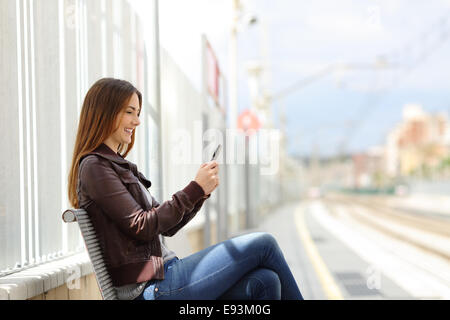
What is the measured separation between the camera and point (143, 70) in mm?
4559

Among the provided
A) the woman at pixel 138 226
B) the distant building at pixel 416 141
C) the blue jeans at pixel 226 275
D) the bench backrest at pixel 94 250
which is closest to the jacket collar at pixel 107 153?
the woman at pixel 138 226

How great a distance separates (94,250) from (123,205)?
0.69ft

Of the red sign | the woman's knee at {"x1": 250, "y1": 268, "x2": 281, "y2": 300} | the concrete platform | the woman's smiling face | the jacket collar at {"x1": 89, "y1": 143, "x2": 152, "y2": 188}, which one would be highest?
the red sign

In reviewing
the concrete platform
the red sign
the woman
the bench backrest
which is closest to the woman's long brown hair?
the woman

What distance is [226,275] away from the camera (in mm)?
2445

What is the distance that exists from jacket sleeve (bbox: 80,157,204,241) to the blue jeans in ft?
0.72

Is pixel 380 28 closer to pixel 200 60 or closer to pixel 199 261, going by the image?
pixel 200 60

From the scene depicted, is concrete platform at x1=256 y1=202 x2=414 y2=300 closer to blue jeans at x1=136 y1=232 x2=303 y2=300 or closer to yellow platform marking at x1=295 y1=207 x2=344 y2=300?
yellow platform marking at x1=295 y1=207 x2=344 y2=300

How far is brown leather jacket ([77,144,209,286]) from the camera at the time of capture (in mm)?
2332

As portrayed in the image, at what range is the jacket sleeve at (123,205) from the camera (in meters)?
2.32

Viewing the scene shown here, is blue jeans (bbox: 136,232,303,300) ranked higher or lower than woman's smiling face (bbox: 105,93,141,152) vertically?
lower

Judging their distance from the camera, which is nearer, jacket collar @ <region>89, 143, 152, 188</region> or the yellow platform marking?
jacket collar @ <region>89, 143, 152, 188</region>

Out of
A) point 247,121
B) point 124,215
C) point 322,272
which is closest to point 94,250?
point 124,215
